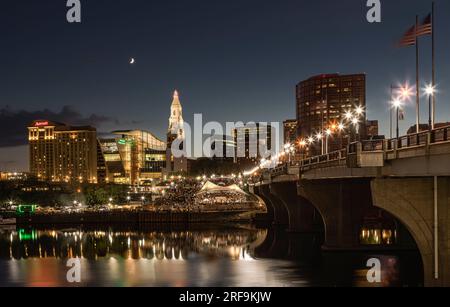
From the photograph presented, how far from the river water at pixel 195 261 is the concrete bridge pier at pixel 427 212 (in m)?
9.38

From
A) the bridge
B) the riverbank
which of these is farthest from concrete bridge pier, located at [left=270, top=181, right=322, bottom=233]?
the bridge

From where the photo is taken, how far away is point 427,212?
4253cm

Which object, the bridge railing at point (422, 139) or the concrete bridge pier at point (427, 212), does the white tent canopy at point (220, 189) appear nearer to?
the concrete bridge pier at point (427, 212)

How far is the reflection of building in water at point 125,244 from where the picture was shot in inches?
3147

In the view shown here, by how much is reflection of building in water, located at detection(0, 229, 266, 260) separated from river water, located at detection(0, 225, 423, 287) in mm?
129

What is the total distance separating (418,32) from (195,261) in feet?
134

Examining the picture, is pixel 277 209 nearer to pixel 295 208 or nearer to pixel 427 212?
pixel 295 208

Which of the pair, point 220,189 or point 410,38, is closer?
point 410,38

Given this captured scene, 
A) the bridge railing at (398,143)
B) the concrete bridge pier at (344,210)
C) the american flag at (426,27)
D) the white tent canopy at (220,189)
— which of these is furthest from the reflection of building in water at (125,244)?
the american flag at (426,27)

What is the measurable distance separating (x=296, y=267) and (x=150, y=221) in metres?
75.3

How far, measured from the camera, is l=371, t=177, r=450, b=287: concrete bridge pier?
40.9m

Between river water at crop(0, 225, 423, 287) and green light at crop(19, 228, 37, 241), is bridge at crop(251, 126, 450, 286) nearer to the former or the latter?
river water at crop(0, 225, 423, 287)

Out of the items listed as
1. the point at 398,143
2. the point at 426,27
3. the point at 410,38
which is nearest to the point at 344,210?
the point at 398,143
